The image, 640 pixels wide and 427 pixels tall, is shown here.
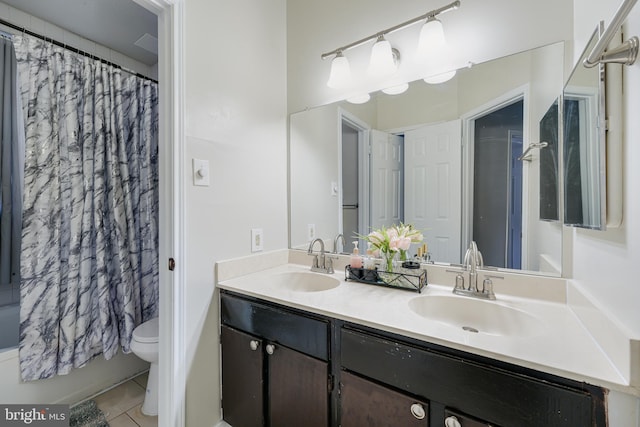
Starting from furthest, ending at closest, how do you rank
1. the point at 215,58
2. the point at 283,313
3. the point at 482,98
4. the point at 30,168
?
1. the point at 30,168
2. the point at 215,58
3. the point at 482,98
4. the point at 283,313

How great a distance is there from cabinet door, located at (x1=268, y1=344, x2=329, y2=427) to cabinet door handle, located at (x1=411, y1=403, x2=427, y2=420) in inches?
12.3

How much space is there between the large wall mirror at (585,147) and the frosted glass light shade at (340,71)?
3.24 feet

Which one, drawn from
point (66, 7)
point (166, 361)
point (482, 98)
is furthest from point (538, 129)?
point (66, 7)

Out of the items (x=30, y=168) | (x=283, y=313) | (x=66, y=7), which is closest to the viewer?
(x=283, y=313)

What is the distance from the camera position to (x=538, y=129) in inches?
43.6

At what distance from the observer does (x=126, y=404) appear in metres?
1.67

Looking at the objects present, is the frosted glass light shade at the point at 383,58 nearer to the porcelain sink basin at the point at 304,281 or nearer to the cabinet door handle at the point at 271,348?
the porcelain sink basin at the point at 304,281

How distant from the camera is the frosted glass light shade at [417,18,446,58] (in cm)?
124

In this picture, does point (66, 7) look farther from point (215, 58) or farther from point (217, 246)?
point (217, 246)

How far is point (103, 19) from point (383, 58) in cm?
185

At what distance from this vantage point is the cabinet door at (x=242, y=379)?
1.19m

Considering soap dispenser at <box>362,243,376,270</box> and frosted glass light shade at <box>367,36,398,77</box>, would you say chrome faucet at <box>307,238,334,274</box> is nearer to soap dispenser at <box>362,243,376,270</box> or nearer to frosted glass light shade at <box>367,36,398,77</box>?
soap dispenser at <box>362,243,376,270</box>

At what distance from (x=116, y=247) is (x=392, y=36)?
2.13 metres

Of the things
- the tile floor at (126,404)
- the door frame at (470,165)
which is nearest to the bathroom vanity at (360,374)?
the door frame at (470,165)
